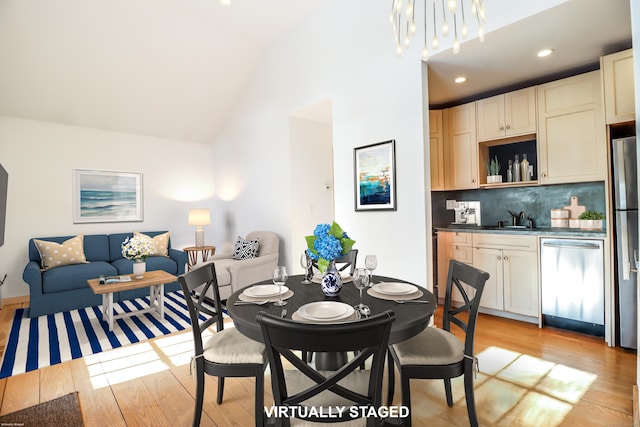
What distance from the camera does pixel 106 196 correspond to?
522cm

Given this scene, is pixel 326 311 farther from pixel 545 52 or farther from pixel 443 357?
pixel 545 52

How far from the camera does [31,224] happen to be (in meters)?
4.59

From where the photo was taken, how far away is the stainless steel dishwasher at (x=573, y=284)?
8.98ft

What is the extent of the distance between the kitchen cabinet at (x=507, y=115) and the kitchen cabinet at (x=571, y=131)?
0.09m

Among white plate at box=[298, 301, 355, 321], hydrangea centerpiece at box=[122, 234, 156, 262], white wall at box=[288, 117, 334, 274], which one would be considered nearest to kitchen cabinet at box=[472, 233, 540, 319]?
white wall at box=[288, 117, 334, 274]

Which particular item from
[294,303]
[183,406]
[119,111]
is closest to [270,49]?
[119,111]

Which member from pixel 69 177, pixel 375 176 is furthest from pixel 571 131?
pixel 69 177

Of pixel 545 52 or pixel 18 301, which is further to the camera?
pixel 18 301

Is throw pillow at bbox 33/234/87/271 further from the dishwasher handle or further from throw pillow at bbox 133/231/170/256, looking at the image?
the dishwasher handle

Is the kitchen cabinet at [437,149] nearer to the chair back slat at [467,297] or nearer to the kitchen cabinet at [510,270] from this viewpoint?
the kitchen cabinet at [510,270]

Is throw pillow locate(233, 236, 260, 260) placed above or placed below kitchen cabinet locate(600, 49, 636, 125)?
below

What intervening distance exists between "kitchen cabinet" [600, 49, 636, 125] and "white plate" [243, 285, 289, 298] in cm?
290

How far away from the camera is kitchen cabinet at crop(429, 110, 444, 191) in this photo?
3961 millimetres

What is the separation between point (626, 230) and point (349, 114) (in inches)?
103
